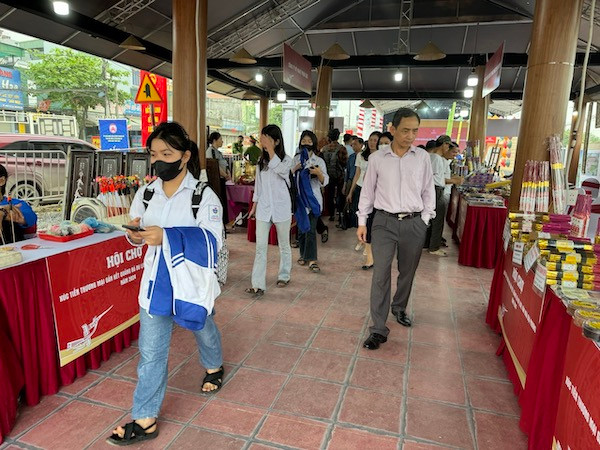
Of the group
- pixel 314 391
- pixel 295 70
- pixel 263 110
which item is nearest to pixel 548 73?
pixel 314 391

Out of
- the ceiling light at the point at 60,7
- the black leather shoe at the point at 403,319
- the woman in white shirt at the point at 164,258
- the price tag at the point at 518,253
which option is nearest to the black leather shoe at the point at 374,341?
the black leather shoe at the point at 403,319

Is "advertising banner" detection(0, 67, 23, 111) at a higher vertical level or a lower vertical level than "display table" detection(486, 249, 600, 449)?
higher

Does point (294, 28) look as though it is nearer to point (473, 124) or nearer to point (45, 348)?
point (473, 124)

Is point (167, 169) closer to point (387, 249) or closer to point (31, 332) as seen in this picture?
point (31, 332)

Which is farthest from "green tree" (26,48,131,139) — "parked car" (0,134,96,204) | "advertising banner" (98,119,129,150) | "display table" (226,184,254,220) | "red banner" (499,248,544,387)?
"red banner" (499,248,544,387)

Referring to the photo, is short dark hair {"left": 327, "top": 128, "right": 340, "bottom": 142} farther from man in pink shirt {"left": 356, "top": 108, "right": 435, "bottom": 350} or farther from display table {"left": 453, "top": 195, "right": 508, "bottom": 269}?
man in pink shirt {"left": 356, "top": 108, "right": 435, "bottom": 350}

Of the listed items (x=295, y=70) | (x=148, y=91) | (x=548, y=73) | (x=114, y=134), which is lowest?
(x=114, y=134)

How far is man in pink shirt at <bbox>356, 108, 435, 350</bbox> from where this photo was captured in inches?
110

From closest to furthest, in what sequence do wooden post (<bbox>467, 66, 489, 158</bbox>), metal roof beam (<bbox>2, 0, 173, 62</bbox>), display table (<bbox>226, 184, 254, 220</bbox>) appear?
1. metal roof beam (<bbox>2, 0, 173, 62</bbox>)
2. display table (<bbox>226, 184, 254, 220</bbox>)
3. wooden post (<bbox>467, 66, 489, 158</bbox>)

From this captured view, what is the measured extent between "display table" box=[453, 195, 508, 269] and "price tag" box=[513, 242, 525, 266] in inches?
105

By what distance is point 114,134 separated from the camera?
9477 millimetres

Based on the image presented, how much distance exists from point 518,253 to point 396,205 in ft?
2.60

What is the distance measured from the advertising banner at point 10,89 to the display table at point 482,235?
66.9 ft

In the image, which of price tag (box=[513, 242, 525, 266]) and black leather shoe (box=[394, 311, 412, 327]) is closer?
price tag (box=[513, 242, 525, 266])
